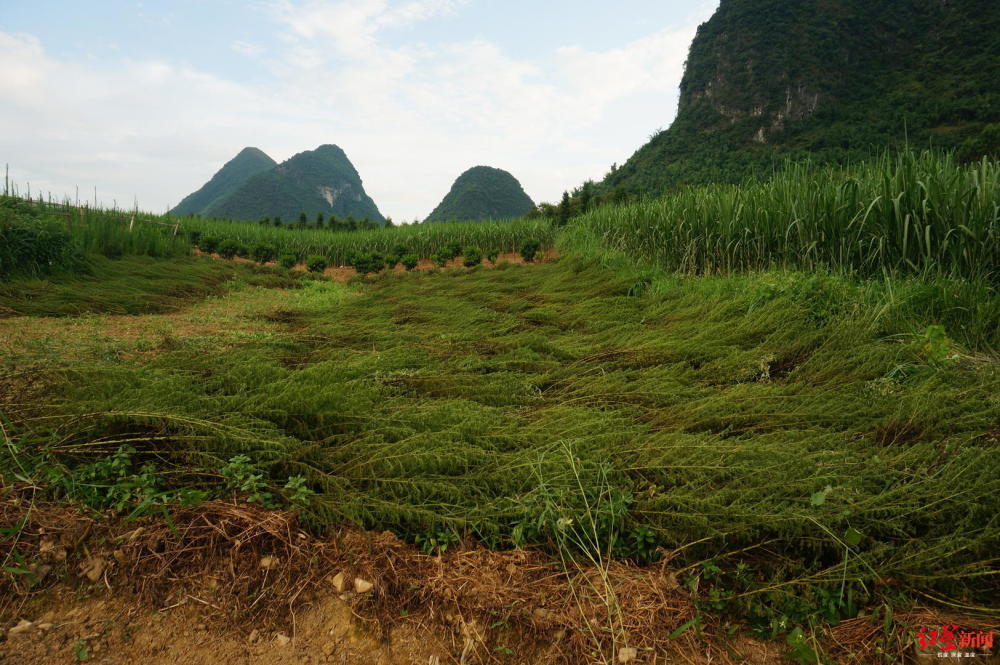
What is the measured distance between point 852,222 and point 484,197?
67492mm

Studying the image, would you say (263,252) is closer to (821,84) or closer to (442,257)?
(442,257)

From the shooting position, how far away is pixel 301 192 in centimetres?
8100

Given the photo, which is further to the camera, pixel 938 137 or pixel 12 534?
pixel 938 137

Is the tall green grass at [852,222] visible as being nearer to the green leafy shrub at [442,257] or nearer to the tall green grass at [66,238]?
the green leafy shrub at [442,257]

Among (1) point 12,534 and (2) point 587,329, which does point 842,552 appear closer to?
(1) point 12,534

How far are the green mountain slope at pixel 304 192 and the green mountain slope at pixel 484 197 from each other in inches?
544

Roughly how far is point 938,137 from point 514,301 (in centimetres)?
4674

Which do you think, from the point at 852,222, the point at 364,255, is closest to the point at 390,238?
the point at 364,255

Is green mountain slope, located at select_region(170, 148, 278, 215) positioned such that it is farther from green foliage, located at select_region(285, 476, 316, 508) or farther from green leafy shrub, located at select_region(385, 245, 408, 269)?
green foliage, located at select_region(285, 476, 316, 508)

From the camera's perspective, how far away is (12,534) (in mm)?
1404

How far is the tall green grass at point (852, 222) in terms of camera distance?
Result: 11.0ft

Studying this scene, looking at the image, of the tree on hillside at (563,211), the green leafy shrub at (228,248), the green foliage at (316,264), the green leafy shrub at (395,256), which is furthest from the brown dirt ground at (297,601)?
the tree on hillside at (563,211)

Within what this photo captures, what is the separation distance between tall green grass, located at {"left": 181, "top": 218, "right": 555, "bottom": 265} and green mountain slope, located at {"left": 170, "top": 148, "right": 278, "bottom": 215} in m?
94.9

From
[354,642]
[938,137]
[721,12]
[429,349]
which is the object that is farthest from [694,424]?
[721,12]
